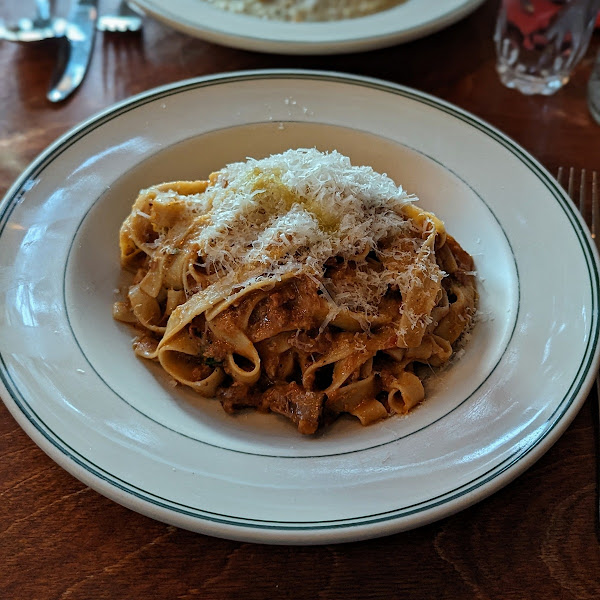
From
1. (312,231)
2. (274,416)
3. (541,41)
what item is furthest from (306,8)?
(274,416)

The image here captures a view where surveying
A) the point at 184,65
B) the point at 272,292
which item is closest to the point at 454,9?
the point at 184,65

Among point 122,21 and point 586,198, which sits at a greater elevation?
point 122,21

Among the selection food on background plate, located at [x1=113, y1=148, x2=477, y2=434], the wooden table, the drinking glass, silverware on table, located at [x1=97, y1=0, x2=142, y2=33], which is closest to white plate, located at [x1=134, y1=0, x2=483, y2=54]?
the drinking glass

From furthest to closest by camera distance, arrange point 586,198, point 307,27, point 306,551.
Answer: point 307,27 < point 586,198 < point 306,551

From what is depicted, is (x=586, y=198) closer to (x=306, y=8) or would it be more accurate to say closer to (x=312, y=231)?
(x=312, y=231)

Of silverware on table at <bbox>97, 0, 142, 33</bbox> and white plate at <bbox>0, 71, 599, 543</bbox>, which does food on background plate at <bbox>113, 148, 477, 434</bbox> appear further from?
silverware on table at <bbox>97, 0, 142, 33</bbox>

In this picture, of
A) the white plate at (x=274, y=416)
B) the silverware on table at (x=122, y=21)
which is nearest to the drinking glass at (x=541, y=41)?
Result: the white plate at (x=274, y=416)
